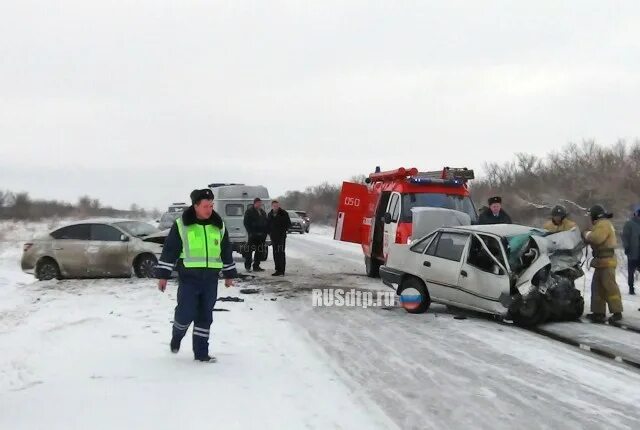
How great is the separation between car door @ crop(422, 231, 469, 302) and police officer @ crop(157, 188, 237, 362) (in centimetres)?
417

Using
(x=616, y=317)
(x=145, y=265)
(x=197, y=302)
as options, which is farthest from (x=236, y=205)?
(x=197, y=302)

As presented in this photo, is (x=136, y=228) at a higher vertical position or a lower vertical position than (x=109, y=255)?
higher

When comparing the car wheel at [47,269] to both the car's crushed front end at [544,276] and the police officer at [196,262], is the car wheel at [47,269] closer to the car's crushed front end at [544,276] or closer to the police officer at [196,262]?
the police officer at [196,262]

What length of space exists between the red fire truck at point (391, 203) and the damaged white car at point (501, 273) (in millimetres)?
2720

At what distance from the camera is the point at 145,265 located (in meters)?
13.5

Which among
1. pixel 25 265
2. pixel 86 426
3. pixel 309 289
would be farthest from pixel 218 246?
pixel 25 265

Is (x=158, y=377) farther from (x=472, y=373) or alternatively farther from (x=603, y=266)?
(x=603, y=266)

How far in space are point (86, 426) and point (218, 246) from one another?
2226 millimetres

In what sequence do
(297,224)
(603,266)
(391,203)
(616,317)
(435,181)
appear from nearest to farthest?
(616,317)
(603,266)
(435,181)
(391,203)
(297,224)

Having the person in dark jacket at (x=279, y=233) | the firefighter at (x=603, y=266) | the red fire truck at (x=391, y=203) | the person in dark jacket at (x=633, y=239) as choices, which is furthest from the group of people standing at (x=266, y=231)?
the person in dark jacket at (x=633, y=239)

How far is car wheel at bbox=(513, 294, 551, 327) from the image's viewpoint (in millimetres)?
8008

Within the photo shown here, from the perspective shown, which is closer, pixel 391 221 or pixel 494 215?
pixel 494 215

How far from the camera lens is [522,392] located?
17.1 ft

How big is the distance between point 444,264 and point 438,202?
4005 mm
